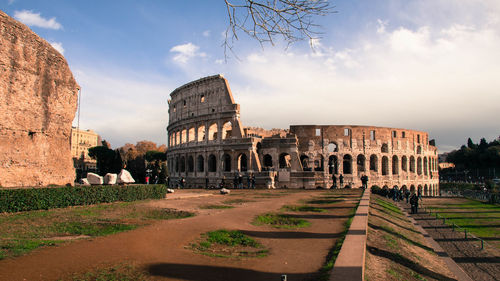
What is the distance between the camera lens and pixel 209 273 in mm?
5504

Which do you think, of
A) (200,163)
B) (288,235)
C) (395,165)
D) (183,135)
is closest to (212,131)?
(200,163)

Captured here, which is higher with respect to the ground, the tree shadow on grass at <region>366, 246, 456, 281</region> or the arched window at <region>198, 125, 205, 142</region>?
the arched window at <region>198, 125, 205, 142</region>

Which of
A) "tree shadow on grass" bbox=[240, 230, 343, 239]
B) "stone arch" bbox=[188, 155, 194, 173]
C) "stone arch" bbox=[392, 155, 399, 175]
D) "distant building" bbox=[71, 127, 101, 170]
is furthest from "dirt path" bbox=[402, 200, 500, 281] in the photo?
"distant building" bbox=[71, 127, 101, 170]

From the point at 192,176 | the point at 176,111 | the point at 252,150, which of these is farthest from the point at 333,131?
the point at 176,111

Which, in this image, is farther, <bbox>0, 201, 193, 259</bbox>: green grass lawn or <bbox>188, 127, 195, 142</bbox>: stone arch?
<bbox>188, 127, 195, 142</bbox>: stone arch

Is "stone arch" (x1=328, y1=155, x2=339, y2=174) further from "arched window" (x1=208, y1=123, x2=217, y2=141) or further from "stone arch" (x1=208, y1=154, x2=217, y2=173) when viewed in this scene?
"arched window" (x1=208, y1=123, x2=217, y2=141)

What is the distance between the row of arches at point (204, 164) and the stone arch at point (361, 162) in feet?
51.0

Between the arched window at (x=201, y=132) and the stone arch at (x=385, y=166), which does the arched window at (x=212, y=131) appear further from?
the stone arch at (x=385, y=166)

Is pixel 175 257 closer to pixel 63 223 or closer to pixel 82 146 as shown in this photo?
pixel 63 223

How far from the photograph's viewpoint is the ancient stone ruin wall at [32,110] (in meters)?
15.1

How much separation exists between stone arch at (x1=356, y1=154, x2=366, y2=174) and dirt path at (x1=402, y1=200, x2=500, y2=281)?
24675mm

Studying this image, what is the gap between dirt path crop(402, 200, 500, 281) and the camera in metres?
10.8

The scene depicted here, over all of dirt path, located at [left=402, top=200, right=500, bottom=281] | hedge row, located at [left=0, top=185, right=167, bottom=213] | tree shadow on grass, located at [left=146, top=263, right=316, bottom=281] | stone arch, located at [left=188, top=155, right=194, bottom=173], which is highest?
stone arch, located at [left=188, top=155, right=194, bottom=173]

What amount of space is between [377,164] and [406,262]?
36.7m
